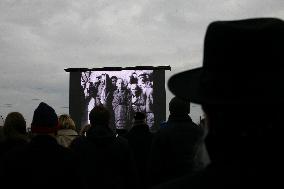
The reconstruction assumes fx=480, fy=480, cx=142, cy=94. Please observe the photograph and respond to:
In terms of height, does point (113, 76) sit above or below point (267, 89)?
above

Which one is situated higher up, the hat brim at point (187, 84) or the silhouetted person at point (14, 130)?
the hat brim at point (187, 84)

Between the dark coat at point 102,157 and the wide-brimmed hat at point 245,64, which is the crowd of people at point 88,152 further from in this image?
the wide-brimmed hat at point 245,64

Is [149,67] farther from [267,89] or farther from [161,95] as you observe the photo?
[267,89]

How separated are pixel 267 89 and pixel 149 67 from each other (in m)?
14.1

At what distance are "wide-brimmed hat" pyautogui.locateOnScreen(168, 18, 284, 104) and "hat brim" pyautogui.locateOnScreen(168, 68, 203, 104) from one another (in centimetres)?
7

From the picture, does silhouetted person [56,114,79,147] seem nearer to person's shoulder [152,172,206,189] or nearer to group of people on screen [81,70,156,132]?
person's shoulder [152,172,206,189]

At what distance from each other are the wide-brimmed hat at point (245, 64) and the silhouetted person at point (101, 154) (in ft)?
10.7

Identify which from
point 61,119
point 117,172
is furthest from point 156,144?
point 61,119

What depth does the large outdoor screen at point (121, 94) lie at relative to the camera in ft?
49.9

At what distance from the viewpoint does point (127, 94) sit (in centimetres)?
1532

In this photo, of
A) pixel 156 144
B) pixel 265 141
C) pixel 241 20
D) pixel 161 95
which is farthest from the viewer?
pixel 161 95

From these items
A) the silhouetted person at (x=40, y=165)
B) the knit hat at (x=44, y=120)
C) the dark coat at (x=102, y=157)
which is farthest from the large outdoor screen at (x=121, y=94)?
the silhouetted person at (x=40, y=165)

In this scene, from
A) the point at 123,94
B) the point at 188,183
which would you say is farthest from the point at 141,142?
the point at 123,94

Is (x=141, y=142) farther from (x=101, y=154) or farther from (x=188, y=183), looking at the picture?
(x=188, y=183)
